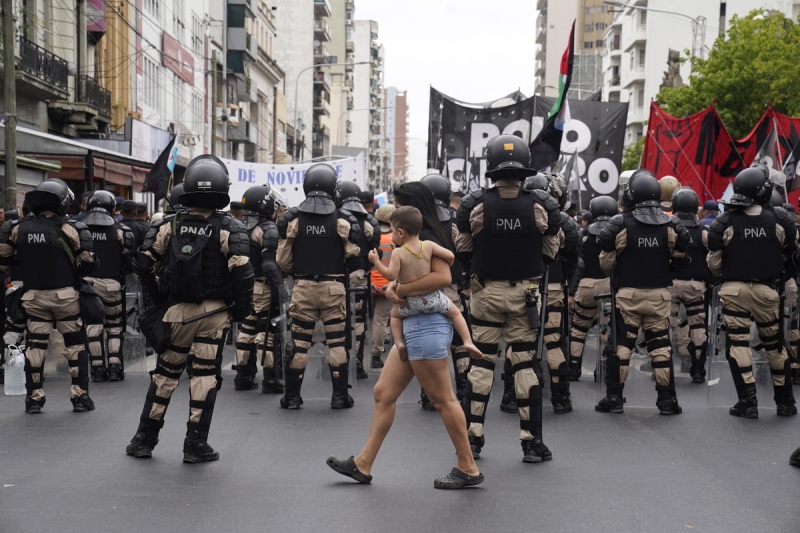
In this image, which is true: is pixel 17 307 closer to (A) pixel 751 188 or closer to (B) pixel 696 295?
(A) pixel 751 188

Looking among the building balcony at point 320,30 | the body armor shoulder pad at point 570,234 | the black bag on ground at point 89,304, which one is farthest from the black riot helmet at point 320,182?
the building balcony at point 320,30

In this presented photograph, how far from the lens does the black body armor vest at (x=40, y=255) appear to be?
943cm

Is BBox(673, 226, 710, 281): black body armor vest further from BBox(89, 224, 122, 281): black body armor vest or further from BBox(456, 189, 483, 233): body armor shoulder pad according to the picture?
BBox(89, 224, 122, 281): black body armor vest

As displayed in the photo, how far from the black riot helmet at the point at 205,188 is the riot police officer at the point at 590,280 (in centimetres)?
499

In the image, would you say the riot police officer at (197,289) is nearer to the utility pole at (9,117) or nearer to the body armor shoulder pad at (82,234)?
the body armor shoulder pad at (82,234)

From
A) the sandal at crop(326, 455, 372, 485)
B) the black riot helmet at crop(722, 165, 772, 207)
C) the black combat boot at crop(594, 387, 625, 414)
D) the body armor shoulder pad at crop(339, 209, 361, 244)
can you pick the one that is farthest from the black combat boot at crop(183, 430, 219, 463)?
the black riot helmet at crop(722, 165, 772, 207)

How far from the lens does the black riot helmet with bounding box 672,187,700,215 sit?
11.6 metres

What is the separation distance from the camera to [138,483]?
694cm

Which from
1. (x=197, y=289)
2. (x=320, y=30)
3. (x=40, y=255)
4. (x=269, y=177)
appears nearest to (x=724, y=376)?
(x=197, y=289)

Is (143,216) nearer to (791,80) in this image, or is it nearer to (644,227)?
(644,227)

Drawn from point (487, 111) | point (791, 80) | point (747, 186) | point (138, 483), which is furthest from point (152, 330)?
point (791, 80)

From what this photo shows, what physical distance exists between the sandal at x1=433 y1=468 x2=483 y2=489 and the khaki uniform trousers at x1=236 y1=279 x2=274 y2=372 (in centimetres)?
458

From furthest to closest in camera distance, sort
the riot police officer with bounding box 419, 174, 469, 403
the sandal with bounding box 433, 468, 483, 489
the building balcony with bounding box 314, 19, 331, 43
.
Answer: the building balcony with bounding box 314, 19, 331, 43 < the riot police officer with bounding box 419, 174, 469, 403 < the sandal with bounding box 433, 468, 483, 489

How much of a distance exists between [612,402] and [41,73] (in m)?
21.8
